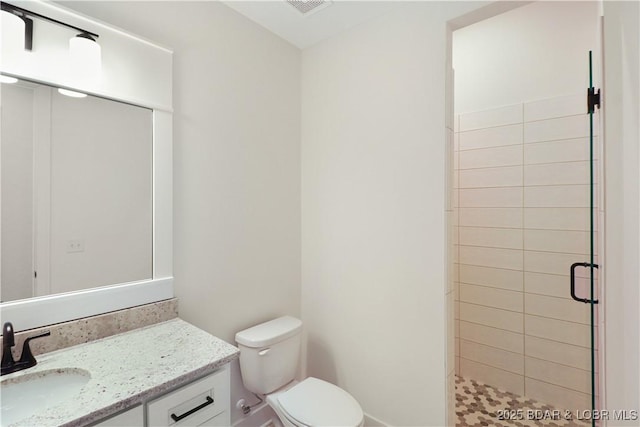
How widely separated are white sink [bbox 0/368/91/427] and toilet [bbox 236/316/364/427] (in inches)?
31.2

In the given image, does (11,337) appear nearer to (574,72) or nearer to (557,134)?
(557,134)

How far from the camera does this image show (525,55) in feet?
7.13

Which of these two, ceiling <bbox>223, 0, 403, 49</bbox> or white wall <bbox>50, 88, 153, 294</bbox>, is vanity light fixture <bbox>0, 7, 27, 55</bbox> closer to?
white wall <bbox>50, 88, 153, 294</bbox>

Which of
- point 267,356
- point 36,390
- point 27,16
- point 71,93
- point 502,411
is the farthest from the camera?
point 502,411

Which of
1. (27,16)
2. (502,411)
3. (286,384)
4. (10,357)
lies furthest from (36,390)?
(502,411)

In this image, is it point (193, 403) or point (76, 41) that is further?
point (76, 41)

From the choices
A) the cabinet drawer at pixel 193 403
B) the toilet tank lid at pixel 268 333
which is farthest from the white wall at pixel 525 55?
the cabinet drawer at pixel 193 403

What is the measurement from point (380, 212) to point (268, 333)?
0.98 m

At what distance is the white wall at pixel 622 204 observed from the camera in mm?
819

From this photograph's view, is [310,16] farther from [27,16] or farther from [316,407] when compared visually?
[316,407]

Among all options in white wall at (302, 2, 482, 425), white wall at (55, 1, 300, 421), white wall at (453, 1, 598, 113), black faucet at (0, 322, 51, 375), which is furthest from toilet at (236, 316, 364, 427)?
white wall at (453, 1, 598, 113)

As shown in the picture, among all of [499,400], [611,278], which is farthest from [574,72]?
[499,400]

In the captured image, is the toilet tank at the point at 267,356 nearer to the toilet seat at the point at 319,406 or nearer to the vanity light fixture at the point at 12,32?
the toilet seat at the point at 319,406

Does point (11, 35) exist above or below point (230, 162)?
above
